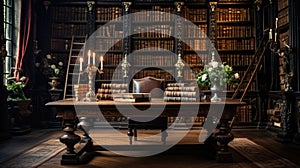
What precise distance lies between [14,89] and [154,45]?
292 cm

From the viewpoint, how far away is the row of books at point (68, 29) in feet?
24.3

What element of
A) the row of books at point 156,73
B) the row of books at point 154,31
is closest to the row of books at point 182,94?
the row of books at point 156,73

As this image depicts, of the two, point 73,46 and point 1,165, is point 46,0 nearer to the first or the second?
point 73,46

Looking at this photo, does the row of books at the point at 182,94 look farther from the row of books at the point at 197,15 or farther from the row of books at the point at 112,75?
the row of books at the point at 197,15

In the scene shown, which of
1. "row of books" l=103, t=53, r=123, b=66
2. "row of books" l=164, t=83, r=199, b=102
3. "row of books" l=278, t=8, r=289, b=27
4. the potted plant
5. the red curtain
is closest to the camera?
"row of books" l=164, t=83, r=199, b=102

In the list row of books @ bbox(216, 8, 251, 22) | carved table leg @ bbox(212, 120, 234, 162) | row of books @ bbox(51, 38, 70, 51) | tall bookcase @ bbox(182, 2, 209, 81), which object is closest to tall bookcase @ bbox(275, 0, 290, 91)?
row of books @ bbox(216, 8, 251, 22)

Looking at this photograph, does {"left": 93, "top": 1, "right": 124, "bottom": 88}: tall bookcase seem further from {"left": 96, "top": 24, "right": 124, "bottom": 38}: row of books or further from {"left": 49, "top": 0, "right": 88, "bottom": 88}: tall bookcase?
{"left": 49, "top": 0, "right": 88, "bottom": 88}: tall bookcase

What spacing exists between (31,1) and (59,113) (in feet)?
13.1

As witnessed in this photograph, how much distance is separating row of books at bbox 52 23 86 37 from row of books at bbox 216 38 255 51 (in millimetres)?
2876

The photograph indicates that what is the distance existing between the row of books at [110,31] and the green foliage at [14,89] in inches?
74.2

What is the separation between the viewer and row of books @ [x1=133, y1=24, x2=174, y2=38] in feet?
24.2

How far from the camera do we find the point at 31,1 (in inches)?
275

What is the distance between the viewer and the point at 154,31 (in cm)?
740

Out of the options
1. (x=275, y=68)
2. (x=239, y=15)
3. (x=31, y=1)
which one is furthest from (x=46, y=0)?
(x=275, y=68)
